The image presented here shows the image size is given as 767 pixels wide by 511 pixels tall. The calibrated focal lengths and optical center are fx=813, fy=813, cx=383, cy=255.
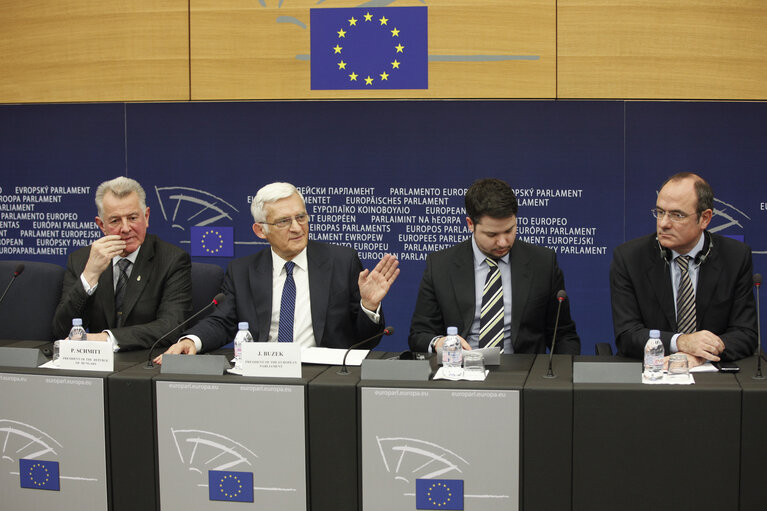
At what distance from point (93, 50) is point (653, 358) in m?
3.75

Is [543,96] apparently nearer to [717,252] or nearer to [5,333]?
[717,252]

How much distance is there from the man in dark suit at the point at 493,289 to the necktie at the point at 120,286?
1211 millimetres

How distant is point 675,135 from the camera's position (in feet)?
14.6

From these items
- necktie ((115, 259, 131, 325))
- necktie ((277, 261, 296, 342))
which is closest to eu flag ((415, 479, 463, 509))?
necktie ((277, 261, 296, 342))

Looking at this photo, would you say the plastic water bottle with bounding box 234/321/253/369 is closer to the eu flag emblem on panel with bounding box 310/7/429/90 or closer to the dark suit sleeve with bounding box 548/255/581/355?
the dark suit sleeve with bounding box 548/255/581/355

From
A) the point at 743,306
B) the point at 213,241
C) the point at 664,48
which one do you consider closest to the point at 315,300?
the point at 743,306

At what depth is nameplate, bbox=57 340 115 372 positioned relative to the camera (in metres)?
2.67

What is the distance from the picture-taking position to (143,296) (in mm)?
3355

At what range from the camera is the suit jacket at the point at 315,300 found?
3.19m

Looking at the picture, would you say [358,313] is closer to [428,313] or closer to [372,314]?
[372,314]

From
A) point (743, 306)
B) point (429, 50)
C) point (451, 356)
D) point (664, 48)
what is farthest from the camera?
point (429, 50)

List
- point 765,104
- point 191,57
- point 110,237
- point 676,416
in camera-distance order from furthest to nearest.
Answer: point 191,57 < point 765,104 < point 110,237 < point 676,416

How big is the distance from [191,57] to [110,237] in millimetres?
1790

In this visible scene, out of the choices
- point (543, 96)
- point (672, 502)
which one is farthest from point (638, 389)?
point (543, 96)
